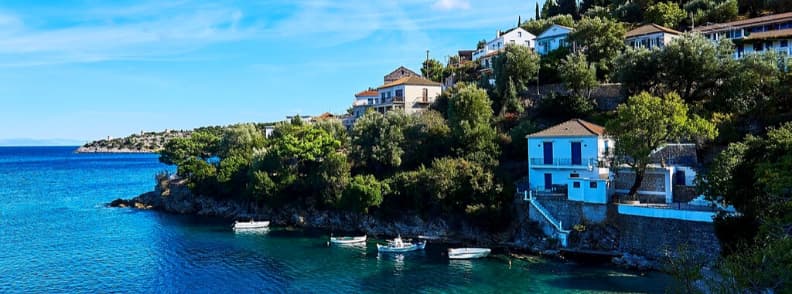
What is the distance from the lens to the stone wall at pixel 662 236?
1113 inches

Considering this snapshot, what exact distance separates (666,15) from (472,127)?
132ft

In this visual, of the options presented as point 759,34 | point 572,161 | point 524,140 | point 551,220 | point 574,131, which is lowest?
point 551,220

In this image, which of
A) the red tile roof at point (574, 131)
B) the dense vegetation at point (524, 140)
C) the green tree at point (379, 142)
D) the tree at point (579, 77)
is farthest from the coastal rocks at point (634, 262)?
the tree at point (579, 77)

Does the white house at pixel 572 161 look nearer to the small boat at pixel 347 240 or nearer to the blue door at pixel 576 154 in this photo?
the blue door at pixel 576 154

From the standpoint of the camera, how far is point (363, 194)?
41.9 metres

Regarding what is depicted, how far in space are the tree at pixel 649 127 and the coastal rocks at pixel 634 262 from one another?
503cm

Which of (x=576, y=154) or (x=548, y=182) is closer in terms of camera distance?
(x=576, y=154)

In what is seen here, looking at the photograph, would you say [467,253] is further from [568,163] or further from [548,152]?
[548,152]

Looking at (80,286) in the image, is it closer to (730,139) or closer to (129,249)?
(129,249)

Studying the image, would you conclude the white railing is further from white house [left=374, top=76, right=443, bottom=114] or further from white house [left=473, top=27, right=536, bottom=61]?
white house [left=473, top=27, right=536, bottom=61]

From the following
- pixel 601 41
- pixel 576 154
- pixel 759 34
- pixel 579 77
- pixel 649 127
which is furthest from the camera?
pixel 601 41

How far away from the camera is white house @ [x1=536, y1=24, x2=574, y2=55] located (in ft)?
210

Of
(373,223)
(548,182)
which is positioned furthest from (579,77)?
(373,223)

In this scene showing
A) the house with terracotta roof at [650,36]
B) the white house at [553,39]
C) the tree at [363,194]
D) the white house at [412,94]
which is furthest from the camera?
the white house at [553,39]
